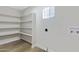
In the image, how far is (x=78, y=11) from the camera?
61 centimetres

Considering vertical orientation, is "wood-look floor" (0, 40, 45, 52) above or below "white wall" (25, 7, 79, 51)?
below

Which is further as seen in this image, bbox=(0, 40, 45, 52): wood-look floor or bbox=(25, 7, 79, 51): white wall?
bbox=(0, 40, 45, 52): wood-look floor

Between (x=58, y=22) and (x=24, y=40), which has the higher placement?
(x=58, y=22)

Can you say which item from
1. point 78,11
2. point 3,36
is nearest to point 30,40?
point 3,36

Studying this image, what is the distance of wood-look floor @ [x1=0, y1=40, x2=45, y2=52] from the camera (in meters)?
1.09

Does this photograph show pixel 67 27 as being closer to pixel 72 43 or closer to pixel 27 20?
pixel 72 43

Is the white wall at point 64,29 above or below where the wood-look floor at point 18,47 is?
above

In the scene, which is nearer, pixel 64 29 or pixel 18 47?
pixel 64 29

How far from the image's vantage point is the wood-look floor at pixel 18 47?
3.58ft

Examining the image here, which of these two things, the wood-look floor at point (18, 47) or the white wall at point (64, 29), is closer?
the white wall at point (64, 29)

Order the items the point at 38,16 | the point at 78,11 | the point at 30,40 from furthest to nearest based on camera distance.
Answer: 1. the point at 30,40
2. the point at 38,16
3. the point at 78,11

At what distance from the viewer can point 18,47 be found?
3.75ft

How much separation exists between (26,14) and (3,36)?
1.71ft

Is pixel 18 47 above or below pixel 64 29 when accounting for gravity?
below
